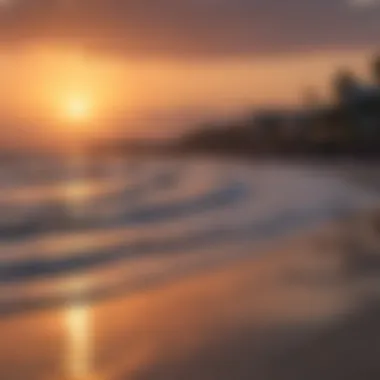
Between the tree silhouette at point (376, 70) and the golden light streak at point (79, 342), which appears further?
the tree silhouette at point (376, 70)

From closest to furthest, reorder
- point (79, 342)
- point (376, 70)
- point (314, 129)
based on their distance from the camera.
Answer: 1. point (79, 342)
2. point (376, 70)
3. point (314, 129)

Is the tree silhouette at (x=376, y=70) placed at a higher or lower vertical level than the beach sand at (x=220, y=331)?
higher

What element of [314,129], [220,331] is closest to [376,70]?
[314,129]

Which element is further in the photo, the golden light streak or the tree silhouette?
the tree silhouette

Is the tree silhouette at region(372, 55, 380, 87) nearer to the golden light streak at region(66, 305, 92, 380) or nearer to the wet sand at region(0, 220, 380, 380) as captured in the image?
the wet sand at region(0, 220, 380, 380)

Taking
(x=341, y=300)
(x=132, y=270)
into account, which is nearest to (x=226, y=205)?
(x=132, y=270)

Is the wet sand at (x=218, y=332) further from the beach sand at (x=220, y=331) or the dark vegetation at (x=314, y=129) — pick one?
the dark vegetation at (x=314, y=129)

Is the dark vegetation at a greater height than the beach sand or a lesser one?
greater

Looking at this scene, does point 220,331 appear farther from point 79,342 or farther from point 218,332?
point 79,342

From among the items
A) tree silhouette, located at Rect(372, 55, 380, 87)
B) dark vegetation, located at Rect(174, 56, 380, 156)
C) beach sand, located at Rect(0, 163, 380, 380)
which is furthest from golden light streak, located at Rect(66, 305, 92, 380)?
tree silhouette, located at Rect(372, 55, 380, 87)

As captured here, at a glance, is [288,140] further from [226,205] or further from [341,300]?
[341,300]

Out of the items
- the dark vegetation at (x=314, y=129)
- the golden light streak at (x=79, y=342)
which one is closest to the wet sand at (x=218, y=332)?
the golden light streak at (x=79, y=342)

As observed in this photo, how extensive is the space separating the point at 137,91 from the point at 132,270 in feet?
2.92

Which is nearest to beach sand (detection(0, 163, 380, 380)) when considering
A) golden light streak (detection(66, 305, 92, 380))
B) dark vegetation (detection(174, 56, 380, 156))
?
golden light streak (detection(66, 305, 92, 380))
